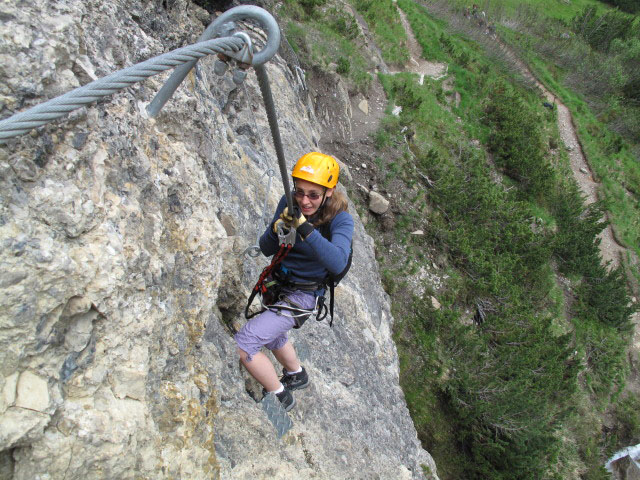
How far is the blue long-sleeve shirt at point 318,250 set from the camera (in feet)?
9.96

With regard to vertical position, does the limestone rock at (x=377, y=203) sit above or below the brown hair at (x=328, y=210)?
below

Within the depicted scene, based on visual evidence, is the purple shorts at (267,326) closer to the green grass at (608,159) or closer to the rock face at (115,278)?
the rock face at (115,278)

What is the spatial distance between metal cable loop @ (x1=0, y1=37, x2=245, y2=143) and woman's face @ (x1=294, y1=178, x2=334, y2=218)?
160 cm

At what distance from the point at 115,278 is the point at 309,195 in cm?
155

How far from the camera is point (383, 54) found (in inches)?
750

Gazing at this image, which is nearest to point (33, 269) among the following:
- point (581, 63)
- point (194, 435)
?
point (194, 435)

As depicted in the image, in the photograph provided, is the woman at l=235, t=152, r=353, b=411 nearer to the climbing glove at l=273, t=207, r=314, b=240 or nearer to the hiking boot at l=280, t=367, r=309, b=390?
the climbing glove at l=273, t=207, r=314, b=240

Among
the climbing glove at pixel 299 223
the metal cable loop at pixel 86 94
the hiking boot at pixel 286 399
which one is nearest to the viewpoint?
the metal cable loop at pixel 86 94

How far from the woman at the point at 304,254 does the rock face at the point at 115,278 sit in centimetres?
29

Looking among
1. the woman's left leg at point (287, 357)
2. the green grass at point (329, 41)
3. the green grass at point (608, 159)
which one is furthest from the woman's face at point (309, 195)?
the green grass at point (608, 159)

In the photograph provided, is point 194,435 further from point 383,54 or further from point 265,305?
point 383,54

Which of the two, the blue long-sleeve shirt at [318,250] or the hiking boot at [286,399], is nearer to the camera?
the blue long-sleeve shirt at [318,250]

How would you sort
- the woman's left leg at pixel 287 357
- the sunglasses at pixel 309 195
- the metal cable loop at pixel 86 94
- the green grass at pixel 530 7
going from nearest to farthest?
the metal cable loop at pixel 86 94
the sunglasses at pixel 309 195
the woman's left leg at pixel 287 357
the green grass at pixel 530 7

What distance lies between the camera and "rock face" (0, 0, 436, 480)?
72.3 inches
